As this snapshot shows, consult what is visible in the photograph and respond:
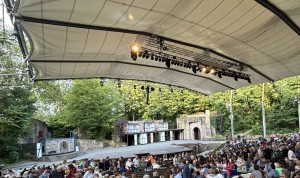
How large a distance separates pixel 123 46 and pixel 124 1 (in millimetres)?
3432

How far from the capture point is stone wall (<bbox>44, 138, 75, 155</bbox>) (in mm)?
26145

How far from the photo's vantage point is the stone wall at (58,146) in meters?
26.1

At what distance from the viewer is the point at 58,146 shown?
88.7 feet

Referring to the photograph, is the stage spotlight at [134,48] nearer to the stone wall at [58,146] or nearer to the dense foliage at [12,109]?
the dense foliage at [12,109]

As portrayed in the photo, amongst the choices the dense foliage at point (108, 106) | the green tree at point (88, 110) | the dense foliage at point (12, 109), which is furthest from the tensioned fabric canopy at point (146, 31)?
the green tree at point (88, 110)

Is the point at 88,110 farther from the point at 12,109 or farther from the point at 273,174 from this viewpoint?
the point at 273,174

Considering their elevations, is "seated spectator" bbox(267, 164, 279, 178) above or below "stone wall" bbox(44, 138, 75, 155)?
above

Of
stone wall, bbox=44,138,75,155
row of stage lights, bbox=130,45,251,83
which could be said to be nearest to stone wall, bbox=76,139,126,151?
stone wall, bbox=44,138,75,155

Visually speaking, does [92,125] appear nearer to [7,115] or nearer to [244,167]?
[7,115]

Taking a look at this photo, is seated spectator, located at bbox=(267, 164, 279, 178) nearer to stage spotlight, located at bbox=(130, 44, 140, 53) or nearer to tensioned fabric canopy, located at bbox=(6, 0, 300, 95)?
tensioned fabric canopy, located at bbox=(6, 0, 300, 95)

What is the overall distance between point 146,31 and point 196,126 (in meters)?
32.0

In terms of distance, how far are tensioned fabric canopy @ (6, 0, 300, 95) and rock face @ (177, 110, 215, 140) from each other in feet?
85.1

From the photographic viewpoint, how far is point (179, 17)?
279 inches

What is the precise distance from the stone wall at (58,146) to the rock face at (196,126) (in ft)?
57.0
